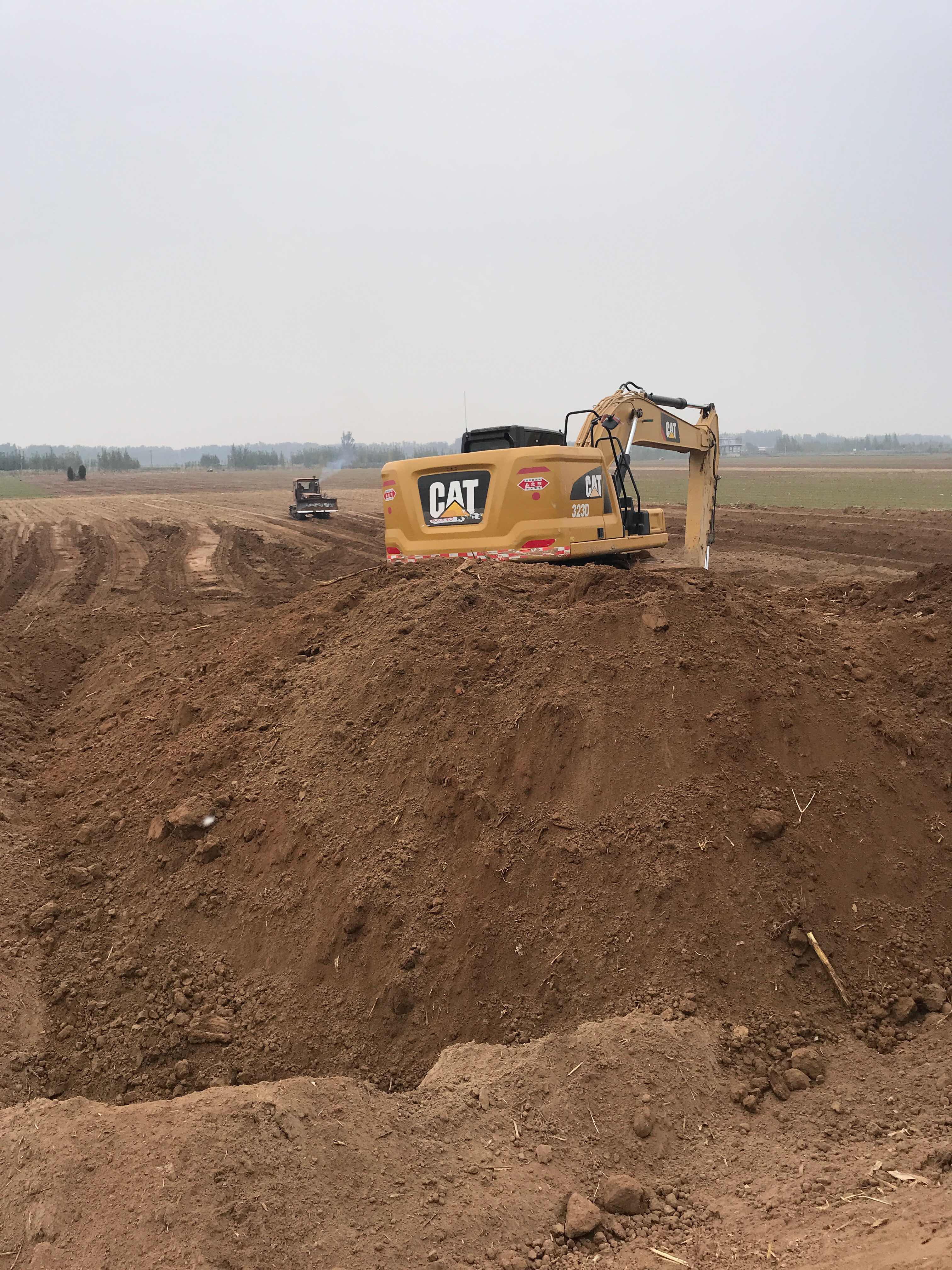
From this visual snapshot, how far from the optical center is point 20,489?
194 ft

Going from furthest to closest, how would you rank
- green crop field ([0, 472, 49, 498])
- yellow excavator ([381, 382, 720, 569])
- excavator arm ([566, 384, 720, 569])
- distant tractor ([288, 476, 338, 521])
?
1. green crop field ([0, 472, 49, 498])
2. distant tractor ([288, 476, 338, 521])
3. excavator arm ([566, 384, 720, 569])
4. yellow excavator ([381, 382, 720, 569])

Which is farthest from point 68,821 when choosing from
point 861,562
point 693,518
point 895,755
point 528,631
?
point 861,562

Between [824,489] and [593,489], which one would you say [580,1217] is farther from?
[824,489]

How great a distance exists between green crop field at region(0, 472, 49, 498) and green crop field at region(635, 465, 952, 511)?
35051mm

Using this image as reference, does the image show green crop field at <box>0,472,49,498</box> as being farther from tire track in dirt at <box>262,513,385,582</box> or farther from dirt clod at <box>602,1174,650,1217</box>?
dirt clod at <box>602,1174,650,1217</box>

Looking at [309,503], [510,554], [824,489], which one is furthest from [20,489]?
[510,554]

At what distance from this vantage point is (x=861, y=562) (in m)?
18.9

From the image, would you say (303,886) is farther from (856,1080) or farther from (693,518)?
(693,518)

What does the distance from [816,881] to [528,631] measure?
8.41ft

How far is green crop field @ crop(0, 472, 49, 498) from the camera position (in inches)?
1966

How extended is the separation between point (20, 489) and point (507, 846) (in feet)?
209

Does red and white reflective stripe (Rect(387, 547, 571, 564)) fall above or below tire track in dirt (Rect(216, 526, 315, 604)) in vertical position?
above

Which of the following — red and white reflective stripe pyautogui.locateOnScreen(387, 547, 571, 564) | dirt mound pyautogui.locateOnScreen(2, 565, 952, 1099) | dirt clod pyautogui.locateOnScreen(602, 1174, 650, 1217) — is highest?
red and white reflective stripe pyautogui.locateOnScreen(387, 547, 571, 564)

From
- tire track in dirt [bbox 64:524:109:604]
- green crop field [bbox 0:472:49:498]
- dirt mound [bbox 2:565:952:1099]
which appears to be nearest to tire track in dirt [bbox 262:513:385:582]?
tire track in dirt [bbox 64:524:109:604]
